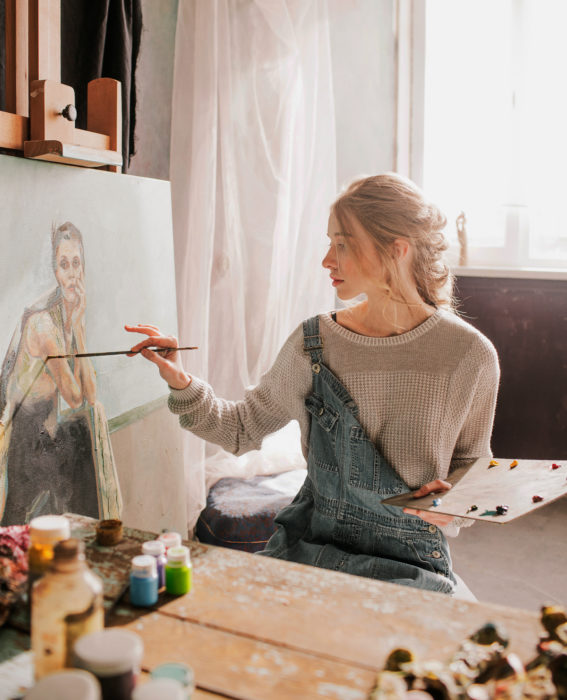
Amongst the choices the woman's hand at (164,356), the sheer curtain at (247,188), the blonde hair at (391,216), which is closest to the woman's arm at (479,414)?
the blonde hair at (391,216)

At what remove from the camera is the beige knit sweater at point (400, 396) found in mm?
1721

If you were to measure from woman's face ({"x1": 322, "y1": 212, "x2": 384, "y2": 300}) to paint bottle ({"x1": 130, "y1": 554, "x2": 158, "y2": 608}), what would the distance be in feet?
3.16

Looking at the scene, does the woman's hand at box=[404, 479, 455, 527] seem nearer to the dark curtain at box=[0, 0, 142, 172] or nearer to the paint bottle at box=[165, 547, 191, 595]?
the paint bottle at box=[165, 547, 191, 595]

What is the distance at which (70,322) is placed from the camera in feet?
5.43

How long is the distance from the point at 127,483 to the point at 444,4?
297cm

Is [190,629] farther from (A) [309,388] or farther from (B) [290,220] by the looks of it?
(B) [290,220]

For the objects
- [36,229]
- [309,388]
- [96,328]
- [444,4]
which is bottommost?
[309,388]

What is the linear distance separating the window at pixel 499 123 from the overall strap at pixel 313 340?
214 centimetres

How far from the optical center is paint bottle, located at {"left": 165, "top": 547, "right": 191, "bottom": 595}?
41.9 inches

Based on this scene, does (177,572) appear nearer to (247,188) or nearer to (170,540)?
(170,540)

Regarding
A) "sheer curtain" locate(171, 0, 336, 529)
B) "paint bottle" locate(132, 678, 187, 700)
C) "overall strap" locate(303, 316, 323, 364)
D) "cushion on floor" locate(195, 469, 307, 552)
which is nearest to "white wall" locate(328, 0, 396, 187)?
"sheer curtain" locate(171, 0, 336, 529)

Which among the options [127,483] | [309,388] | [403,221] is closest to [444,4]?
[403,221]

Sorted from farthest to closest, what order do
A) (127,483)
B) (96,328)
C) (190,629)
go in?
(127,483) → (96,328) → (190,629)

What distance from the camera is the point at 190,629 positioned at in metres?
0.98
